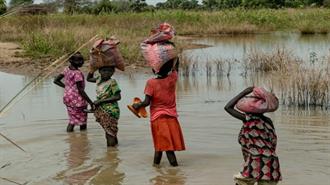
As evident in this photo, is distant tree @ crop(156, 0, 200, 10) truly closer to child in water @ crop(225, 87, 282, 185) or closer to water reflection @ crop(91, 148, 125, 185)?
water reflection @ crop(91, 148, 125, 185)

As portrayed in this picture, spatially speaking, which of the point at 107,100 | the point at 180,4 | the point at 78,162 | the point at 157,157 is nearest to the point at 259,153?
the point at 157,157

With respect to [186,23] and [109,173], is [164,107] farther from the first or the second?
[186,23]

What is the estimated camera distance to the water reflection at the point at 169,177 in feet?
19.9

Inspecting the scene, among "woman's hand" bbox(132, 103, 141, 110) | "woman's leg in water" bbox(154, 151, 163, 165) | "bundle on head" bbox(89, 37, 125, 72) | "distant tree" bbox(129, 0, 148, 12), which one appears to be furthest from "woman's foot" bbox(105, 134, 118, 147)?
"distant tree" bbox(129, 0, 148, 12)

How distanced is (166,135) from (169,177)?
1.41ft

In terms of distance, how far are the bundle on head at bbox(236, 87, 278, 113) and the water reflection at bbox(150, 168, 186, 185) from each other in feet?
5.13

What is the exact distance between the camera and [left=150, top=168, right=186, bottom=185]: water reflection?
6051 millimetres

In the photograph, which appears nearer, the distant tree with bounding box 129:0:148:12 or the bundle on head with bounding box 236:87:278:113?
the bundle on head with bounding box 236:87:278:113

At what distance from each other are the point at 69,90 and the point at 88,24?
82.4 feet

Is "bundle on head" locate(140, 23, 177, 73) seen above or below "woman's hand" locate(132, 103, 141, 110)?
above

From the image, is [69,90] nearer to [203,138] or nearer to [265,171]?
[203,138]

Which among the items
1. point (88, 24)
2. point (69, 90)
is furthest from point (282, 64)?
point (88, 24)

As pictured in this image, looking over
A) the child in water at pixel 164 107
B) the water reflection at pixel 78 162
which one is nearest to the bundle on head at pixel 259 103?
the child in water at pixel 164 107

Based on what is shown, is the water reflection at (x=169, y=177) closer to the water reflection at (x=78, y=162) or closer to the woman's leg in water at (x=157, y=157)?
the woman's leg in water at (x=157, y=157)
